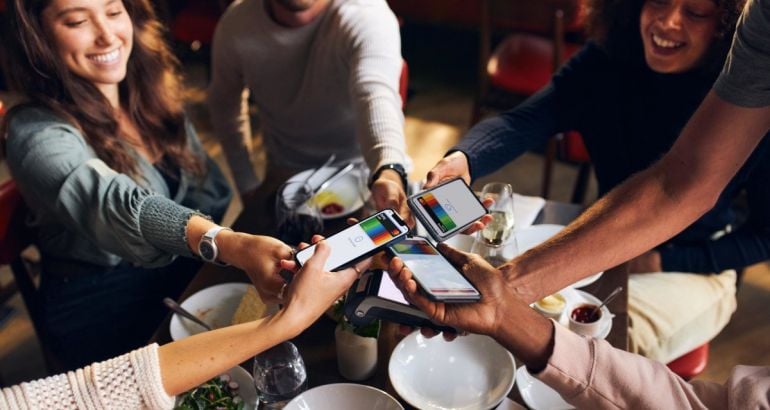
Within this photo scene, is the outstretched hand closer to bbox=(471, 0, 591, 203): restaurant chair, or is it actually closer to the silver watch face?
the silver watch face

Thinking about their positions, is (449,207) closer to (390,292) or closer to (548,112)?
(390,292)

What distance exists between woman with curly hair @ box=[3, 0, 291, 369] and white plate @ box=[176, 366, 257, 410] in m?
0.14

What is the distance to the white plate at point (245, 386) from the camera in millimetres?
1046

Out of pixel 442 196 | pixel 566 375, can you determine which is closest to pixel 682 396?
pixel 566 375

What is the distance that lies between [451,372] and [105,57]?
105 cm

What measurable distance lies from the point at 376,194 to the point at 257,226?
11.7 inches

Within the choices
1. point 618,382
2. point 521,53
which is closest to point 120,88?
point 618,382

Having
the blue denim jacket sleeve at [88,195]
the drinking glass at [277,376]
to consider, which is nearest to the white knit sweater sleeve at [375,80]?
the blue denim jacket sleeve at [88,195]

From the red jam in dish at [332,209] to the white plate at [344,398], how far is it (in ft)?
1.71

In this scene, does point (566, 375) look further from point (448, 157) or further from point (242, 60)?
point (242, 60)

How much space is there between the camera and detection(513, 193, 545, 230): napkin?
146cm

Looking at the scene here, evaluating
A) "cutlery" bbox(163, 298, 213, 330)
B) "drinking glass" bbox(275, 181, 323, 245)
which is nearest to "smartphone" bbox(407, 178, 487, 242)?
"drinking glass" bbox(275, 181, 323, 245)

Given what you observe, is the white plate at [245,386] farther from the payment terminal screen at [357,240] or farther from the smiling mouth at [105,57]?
the smiling mouth at [105,57]

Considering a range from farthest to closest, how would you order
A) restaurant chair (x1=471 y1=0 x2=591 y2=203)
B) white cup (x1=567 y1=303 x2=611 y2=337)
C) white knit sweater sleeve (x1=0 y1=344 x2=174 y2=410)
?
restaurant chair (x1=471 y1=0 x2=591 y2=203), white cup (x1=567 y1=303 x2=611 y2=337), white knit sweater sleeve (x1=0 y1=344 x2=174 y2=410)
